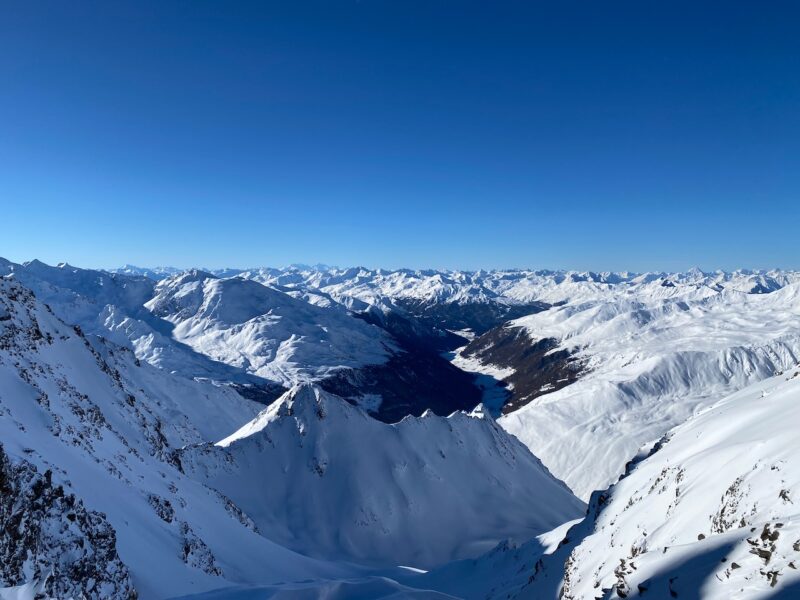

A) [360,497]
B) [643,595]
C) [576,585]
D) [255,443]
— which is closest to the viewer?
[643,595]

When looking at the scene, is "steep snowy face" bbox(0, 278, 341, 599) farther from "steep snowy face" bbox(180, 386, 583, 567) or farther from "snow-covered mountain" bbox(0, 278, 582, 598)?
"steep snowy face" bbox(180, 386, 583, 567)

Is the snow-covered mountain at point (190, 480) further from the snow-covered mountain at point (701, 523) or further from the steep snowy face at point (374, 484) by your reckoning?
the snow-covered mountain at point (701, 523)

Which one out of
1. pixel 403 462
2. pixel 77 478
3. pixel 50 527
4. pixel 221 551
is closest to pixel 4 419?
pixel 77 478

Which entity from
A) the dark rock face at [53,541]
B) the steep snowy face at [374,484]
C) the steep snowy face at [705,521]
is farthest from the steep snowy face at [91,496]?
the steep snowy face at [705,521]

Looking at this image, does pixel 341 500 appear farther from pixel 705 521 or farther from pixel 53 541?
pixel 705 521

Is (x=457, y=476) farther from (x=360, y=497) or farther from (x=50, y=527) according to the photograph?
(x=50, y=527)

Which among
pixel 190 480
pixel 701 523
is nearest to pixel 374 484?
pixel 190 480
